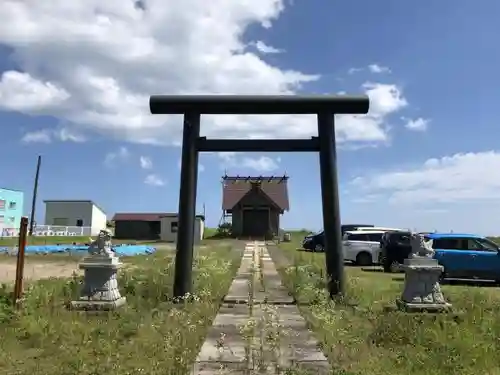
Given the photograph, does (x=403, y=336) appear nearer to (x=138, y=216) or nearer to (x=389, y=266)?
(x=389, y=266)

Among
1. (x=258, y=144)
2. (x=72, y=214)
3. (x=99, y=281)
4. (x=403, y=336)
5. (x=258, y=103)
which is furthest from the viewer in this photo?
(x=72, y=214)

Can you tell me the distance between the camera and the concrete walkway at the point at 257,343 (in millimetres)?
5930

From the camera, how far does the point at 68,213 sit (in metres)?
61.1

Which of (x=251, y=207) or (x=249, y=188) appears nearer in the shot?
(x=251, y=207)

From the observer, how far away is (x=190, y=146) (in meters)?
11.1

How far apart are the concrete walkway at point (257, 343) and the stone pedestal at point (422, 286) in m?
2.05

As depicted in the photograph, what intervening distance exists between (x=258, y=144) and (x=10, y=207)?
50.5 metres

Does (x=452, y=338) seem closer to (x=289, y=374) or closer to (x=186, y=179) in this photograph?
(x=289, y=374)

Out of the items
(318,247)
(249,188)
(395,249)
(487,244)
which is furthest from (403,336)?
(249,188)

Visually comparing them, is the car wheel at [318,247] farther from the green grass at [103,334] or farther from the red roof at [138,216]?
the red roof at [138,216]

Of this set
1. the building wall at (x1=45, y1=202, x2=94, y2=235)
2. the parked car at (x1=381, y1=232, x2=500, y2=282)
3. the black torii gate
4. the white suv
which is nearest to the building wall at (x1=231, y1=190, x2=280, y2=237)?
the building wall at (x1=45, y1=202, x2=94, y2=235)

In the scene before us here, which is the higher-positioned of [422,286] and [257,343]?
[422,286]

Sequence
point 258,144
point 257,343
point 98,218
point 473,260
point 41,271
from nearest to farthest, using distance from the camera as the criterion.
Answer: point 257,343 → point 258,144 → point 473,260 → point 41,271 → point 98,218

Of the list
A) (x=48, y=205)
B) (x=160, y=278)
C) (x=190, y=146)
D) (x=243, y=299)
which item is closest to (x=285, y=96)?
(x=190, y=146)
